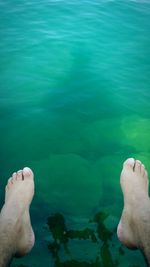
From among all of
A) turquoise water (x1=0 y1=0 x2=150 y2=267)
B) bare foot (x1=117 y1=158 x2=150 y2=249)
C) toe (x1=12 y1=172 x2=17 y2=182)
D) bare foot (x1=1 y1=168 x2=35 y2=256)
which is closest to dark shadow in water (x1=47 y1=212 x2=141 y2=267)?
turquoise water (x1=0 y1=0 x2=150 y2=267)

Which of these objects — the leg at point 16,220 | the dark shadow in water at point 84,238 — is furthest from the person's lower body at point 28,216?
the dark shadow in water at point 84,238

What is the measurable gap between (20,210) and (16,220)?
7.7 inches

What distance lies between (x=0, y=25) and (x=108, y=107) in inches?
137

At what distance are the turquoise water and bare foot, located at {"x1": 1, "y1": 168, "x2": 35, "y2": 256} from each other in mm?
326

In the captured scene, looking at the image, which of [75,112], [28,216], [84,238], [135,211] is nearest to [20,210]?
[28,216]

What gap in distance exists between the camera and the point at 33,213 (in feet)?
14.5

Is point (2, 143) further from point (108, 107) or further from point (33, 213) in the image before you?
point (108, 107)

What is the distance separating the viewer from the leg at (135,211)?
335cm

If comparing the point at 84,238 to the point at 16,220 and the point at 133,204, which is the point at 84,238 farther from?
the point at 16,220

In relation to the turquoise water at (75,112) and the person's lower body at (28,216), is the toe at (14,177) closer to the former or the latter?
the person's lower body at (28,216)

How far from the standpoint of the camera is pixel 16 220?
3.59 metres

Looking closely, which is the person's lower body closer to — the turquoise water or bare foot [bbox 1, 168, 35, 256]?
bare foot [bbox 1, 168, 35, 256]

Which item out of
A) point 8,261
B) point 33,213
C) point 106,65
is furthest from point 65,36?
point 8,261

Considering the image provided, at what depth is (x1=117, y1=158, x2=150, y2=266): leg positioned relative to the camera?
3353mm
